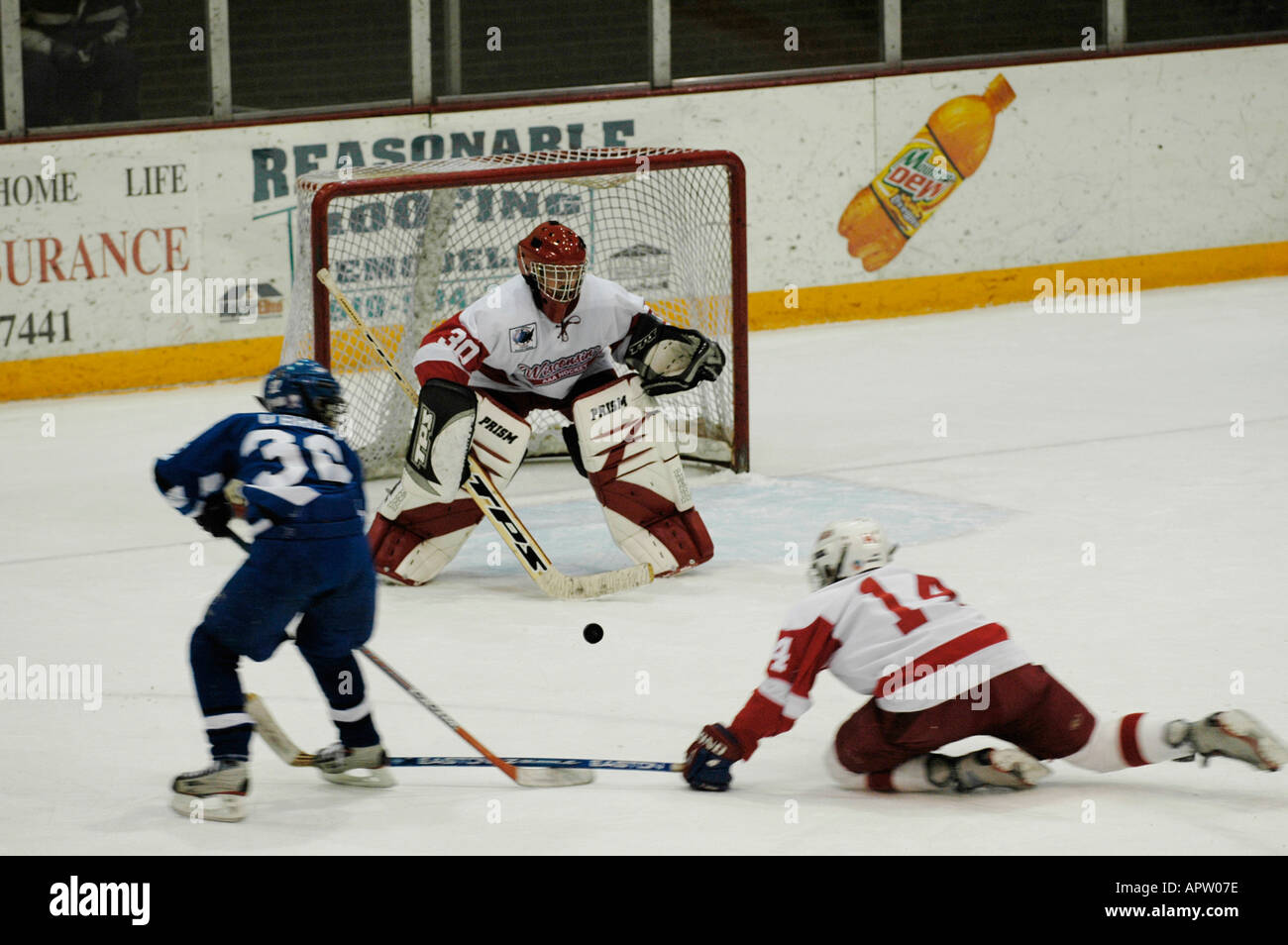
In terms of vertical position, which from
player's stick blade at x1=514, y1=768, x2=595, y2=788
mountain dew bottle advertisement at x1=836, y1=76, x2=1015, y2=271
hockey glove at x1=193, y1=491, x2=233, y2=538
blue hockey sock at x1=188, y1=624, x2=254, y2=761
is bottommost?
player's stick blade at x1=514, y1=768, x2=595, y2=788

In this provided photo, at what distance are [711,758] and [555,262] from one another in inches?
83.6

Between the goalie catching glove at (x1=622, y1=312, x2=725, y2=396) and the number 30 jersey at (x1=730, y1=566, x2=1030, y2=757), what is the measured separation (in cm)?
226

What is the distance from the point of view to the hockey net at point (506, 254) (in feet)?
22.5

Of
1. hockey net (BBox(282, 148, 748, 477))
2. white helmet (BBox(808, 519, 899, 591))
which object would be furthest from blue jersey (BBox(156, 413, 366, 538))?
hockey net (BBox(282, 148, 748, 477))

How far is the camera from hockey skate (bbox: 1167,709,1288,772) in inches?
143

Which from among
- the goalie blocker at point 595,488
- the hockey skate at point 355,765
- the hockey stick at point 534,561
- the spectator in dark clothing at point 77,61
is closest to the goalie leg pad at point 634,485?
the goalie blocker at point 595,488

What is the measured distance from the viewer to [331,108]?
888 cm

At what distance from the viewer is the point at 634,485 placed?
18.8ft

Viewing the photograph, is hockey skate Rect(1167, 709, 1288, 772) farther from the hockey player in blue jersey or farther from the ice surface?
the hockey player in blue jersey

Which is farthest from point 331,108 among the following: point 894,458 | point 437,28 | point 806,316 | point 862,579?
point 862,579

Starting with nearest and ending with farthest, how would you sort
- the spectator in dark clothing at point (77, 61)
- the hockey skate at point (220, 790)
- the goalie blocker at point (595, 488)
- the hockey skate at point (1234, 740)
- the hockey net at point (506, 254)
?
the hockey skate at point (1234, 740) < the hockey skate at point (220, 790) < the goalie blocker at point (595, 488) < the hockey net at point (506, 254) < the spectator in dark clothing at point (77, 61)

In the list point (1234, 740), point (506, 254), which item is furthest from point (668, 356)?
point (1234, 740)

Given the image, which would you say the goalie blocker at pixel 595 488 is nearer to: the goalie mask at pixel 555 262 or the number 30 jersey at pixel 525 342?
the number 30 jersey at pixel 525 342

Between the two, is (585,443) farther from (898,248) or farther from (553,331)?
(898,248)
